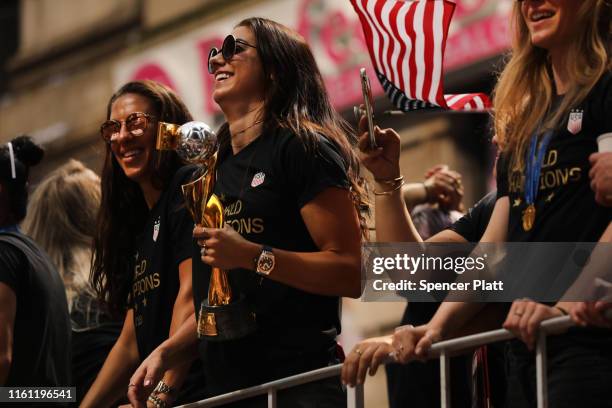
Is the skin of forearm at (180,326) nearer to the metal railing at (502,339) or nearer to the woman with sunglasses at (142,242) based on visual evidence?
the woman with sunglasses at (142,242)

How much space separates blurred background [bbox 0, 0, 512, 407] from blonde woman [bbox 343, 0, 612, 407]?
4.64 metres

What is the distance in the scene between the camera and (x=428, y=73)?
5.04m

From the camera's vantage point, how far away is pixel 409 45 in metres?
5.10

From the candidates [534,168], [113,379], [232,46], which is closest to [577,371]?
[534,168]

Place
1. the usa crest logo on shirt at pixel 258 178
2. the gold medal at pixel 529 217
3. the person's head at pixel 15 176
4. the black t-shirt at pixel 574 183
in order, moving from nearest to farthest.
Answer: the black t-shirt at pixel 574 183, the gold medal at pixel 529 217, the usa crest logo on shirt at pixel 258 178, the person's head at pixel 15 176

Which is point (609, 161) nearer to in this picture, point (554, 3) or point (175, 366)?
point (554, 3)

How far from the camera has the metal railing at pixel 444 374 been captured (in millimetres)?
3855

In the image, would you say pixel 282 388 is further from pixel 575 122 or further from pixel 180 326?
pixel 575 122

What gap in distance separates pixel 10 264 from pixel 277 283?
1338 millimetres

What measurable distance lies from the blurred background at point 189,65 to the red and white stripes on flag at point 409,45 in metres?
3.97

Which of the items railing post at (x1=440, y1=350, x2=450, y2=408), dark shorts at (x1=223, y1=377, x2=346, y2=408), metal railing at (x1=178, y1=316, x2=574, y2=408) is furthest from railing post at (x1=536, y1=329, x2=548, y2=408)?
dark shorts at (x1=223, y1=377, x2=346, y2=408)

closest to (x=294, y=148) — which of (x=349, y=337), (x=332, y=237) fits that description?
(x=332, y=237)

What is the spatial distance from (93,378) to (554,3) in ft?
9.20

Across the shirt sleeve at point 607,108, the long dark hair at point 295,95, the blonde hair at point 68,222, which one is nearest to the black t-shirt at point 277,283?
the long dark hair at point 295,95
